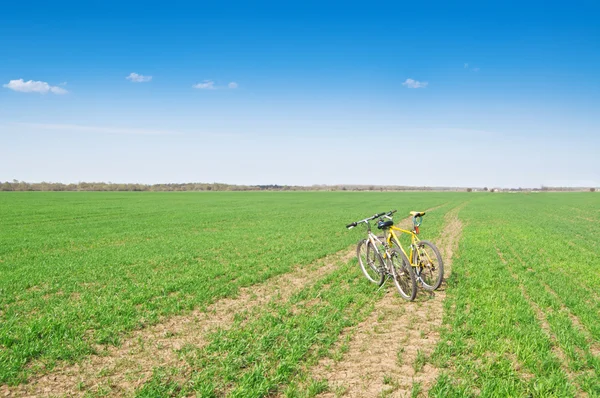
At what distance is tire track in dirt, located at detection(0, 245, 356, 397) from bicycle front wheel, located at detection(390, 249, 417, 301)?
9.09 ft

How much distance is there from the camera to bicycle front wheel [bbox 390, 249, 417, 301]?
8.04 meters

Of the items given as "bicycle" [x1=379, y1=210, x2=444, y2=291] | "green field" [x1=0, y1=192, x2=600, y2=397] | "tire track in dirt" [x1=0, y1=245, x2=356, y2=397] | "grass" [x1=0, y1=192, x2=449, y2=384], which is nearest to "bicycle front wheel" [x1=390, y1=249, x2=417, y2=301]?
"bicycle" [x1=379, y1=210, x2=444, y2=291]

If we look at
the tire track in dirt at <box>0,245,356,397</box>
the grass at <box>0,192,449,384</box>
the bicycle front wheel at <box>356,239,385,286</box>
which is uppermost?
the bicycle front wheel at <box>356,239,385,286</box>

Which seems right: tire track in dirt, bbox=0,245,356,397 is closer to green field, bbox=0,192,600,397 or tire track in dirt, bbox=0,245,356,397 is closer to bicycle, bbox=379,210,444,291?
green field, bbox=0,192,600,397

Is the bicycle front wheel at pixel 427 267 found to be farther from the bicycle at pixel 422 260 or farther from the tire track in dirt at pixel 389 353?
the tire track in dirt at pixel 389 353

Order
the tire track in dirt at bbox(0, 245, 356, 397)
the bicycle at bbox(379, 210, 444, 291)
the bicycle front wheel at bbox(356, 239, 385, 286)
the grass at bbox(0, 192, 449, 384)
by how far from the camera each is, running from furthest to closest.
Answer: the bicycle front wheel at bbox(356, 239, 385, 286) < the bicycle at bbox(379, 210, 444, 291) < the grass at bbox(0, 192, 449, 384) < the tire track in dirt at bbox(0, 245, 356, 397)

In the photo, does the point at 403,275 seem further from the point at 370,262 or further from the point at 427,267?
the point at 370,262

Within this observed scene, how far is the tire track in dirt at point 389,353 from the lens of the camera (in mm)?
4930

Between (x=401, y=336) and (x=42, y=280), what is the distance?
32.7ft

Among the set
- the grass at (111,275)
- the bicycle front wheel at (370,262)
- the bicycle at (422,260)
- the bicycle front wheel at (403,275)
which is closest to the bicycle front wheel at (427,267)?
the bicycle at (422,260)

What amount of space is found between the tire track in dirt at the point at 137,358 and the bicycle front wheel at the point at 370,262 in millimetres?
2515

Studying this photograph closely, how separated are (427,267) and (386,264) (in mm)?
989

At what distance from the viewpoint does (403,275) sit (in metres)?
8.44

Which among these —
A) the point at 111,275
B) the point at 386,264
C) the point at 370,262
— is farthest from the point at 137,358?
the point at 370,262
